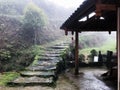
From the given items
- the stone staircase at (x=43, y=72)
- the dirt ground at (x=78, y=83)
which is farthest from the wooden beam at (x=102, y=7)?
the stone staircase at (x=43, y=72)

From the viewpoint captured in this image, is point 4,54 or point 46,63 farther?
point 4,54

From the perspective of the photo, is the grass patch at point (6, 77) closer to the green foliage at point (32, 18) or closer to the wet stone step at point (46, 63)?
the wet stone step at point (46, 63)

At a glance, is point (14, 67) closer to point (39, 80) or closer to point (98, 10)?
point (39, 80)

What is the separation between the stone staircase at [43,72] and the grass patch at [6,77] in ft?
1.67

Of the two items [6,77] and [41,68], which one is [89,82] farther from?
[6,77]

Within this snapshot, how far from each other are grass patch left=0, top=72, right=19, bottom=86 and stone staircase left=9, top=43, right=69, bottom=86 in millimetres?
510

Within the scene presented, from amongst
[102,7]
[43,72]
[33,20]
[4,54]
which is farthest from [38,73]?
[33,20]

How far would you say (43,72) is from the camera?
1184cm

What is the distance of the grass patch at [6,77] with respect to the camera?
1082cm

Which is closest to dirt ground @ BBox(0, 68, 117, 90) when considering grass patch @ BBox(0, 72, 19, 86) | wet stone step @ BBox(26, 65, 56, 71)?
wet stone step @ BBox(26, 65, 56, 71)

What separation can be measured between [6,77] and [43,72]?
71.6 inches

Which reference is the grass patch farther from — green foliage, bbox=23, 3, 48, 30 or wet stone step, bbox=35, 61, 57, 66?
green foliage, bbox=23, 3, 48, 30

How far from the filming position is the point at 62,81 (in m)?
11.3

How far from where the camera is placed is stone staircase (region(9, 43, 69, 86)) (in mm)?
10344
